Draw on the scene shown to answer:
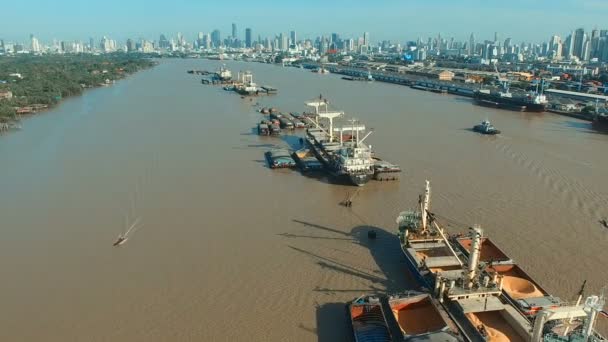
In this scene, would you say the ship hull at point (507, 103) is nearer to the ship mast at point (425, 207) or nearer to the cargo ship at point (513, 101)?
the cargo ship at point (513, 101)

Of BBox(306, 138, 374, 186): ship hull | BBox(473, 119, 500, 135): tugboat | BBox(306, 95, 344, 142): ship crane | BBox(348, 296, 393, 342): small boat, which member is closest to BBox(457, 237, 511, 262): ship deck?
BBox(348, 296, 393, 342): small boat

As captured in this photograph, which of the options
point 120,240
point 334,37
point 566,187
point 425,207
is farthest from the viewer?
point 334,37

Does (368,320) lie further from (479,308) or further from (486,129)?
(486,129)

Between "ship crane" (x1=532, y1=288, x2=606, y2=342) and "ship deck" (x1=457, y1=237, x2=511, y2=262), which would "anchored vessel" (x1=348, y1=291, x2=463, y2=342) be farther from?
"ship deck" (x1=457, y1=237, x2=511, y2=262)

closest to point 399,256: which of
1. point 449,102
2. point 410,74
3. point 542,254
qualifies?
point 542,254

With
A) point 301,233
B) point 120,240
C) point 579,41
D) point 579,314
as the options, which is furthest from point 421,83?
point 579,41


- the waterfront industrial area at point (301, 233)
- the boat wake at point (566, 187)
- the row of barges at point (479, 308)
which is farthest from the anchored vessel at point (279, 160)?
the boat wake at point (566, 187)

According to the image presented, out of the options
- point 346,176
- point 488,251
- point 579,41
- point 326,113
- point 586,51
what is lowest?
point 488,251

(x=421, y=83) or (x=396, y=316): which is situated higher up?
(x=421, y=83)
